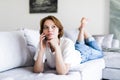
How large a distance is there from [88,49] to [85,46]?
0.16 feet

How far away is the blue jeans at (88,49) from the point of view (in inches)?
89.8

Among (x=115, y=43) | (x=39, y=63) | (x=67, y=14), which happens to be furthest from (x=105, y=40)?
(x=39, y=63)

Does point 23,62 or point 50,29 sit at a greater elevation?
point 50,29

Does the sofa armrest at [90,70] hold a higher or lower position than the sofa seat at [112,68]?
higher

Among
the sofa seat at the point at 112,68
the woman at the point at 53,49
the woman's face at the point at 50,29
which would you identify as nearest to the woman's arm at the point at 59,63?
the woman at the point at 53,49

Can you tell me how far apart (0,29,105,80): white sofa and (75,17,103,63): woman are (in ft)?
0.57

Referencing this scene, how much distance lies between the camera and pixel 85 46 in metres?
2.40

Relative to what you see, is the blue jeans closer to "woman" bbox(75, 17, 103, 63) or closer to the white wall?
"woman" bbox(75, 17, 103, 63)

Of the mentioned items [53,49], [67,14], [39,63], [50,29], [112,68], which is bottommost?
[112,68]

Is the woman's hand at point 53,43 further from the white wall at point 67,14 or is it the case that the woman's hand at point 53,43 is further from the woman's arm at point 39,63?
the white wall at point 67,14

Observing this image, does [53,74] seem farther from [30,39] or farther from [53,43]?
[30,39]

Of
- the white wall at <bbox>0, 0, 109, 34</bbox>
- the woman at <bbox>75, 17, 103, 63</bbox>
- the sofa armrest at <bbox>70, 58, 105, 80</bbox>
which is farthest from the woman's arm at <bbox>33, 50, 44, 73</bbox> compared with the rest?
the white wall at <bbox>0, 0, 109, 34</bbox>

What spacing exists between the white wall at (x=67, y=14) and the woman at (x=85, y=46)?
1498 millimetres

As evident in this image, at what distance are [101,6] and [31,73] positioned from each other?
260 cm
